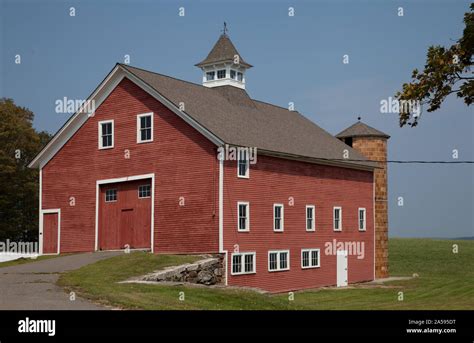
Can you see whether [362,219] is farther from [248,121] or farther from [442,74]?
[442,74]

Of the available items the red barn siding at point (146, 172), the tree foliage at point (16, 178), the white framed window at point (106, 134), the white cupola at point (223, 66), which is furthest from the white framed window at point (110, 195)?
the tree foliage at point (16, 178)

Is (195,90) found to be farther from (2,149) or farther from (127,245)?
(2,149)

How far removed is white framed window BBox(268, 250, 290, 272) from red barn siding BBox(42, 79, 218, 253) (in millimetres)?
4376

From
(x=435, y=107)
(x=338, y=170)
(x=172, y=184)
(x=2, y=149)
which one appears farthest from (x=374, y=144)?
(x=2, y=149)

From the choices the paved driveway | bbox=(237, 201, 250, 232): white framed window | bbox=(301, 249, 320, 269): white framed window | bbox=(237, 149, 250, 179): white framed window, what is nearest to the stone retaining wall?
bbox=(237, 201, 250, 232): white framed window

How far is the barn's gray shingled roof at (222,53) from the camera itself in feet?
136

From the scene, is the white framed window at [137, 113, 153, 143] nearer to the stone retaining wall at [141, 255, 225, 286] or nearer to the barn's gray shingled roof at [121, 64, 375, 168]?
the barn's gray shingled roof at [121, 64, 375, 168]

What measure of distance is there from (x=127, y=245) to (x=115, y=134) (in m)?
5.50

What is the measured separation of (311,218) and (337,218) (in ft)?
9.63

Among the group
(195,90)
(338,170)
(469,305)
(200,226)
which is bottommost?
(469,305)

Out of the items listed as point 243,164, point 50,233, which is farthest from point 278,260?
point 50,233

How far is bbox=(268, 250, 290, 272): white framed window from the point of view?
3488 centimetres

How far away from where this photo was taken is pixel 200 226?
32031 mm

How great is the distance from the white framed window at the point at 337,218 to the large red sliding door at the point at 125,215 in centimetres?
1129
